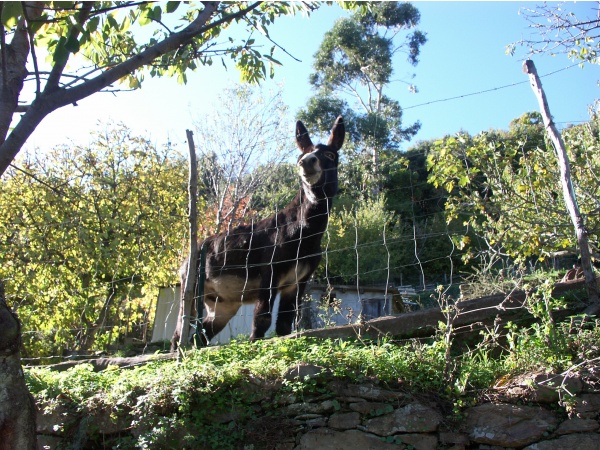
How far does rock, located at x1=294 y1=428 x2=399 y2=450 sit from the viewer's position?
350 cm

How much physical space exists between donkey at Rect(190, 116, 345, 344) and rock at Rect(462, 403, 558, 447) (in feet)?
8.34

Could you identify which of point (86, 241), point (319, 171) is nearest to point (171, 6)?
point (319, 171)

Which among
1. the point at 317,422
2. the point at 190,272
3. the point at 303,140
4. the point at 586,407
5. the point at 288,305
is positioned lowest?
the point at 317,422

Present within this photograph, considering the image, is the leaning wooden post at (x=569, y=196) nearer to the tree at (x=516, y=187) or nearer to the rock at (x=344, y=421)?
the tree at (x=516, y=187)

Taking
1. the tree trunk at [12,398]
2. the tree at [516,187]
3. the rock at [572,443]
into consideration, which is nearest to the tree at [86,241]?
the tree at [516,187]

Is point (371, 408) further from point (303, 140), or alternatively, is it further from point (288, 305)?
point (303, 140)

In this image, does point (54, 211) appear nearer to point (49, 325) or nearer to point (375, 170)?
point (49, 325)

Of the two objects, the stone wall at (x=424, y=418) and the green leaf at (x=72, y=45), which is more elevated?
the green leaf at (x=72, y=45)

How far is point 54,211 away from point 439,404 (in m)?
8.62

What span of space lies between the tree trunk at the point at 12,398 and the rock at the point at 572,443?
2801 mm

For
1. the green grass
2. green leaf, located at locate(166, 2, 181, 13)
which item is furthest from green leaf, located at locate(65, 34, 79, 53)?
the green grass

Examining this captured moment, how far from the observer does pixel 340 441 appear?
358 cm

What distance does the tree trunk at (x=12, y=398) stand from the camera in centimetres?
259

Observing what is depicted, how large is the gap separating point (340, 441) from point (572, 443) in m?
1.40
